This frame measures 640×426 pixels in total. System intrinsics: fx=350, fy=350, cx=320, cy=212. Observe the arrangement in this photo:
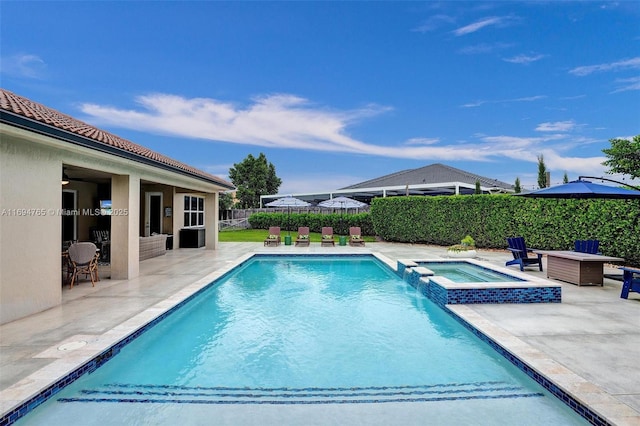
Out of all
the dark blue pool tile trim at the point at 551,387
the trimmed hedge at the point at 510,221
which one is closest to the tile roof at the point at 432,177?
the trimmed hedge at the point at 510,221

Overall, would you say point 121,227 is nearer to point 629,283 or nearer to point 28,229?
point 28,229

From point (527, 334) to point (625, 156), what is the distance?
14.0m

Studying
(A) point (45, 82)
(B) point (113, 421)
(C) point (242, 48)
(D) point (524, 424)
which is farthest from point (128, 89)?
(D) point (524, 424)

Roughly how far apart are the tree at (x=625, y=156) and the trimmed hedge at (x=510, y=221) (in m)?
2.98

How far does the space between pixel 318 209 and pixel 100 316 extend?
81.0 ft

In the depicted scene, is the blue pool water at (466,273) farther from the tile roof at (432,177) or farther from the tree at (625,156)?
the tile roof at (432,177)

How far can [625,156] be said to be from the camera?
14.7 meters

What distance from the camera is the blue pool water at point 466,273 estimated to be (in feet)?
32.8

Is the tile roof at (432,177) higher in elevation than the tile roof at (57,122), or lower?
higher

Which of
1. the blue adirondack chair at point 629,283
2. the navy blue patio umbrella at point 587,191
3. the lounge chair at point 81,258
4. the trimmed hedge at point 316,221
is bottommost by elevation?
the blue adirondack chair at point 629,283

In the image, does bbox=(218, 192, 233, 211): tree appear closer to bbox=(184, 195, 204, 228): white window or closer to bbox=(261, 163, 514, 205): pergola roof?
bbox=(261, 163, 514, 205): pergola roof

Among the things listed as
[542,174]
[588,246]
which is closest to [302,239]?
[588,246]

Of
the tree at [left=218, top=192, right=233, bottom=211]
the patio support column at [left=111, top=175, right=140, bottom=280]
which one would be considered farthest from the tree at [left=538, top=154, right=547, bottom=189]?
the tree at [left=218, top=192, right=233, bottom=211]

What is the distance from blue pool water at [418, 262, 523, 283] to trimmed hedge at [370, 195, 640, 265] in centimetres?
521
